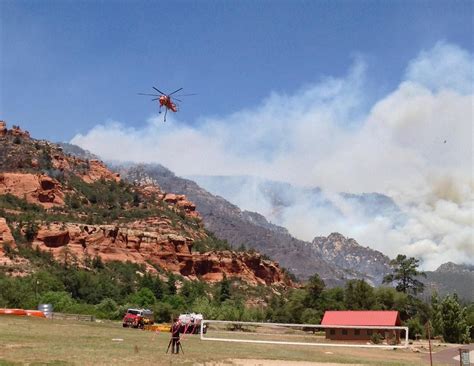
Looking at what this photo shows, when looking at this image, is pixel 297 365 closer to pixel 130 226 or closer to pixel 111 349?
pixel 111 349

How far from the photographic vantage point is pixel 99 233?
511 ft

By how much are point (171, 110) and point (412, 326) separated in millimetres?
60940

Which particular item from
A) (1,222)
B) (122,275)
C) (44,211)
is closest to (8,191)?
(44,211)

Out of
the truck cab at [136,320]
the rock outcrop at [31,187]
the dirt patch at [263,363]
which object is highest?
the rock outcrop at [31,187]

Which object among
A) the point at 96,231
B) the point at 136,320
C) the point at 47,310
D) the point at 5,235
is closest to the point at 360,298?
the point at 136,320

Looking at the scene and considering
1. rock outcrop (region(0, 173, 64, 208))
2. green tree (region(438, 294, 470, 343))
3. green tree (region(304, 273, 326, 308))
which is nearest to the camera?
green tree (region(438, 294, 470, 343))

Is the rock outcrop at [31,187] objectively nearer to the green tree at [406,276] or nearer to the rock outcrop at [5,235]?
the rock outcrop at [5,235]

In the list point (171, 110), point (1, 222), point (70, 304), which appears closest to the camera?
point (171, 110)

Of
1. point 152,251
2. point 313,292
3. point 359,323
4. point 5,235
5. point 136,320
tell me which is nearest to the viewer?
point 136,320

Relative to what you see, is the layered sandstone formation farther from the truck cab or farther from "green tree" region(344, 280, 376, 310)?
the truck cab

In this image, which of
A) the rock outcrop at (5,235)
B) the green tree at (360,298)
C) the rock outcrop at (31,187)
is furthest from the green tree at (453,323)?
the rock outcrop at (31,187)

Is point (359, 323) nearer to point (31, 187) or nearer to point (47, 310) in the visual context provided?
point (47, 310)

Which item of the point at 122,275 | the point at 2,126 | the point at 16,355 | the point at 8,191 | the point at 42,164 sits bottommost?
the point at 16,355

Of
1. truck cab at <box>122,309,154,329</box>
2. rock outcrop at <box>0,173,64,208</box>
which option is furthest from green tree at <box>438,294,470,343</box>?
rock outcrop at <box>0,173,64,208</box>
